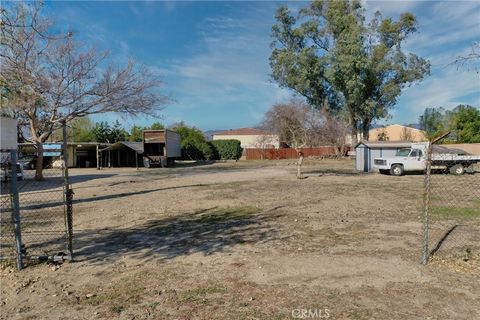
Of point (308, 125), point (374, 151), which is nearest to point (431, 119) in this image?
point (308, 125)

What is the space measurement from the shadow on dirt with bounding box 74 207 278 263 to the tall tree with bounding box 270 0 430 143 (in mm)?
30030

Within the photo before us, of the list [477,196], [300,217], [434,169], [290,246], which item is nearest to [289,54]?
[434,169]

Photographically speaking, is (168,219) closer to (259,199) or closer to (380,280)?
(259,199)

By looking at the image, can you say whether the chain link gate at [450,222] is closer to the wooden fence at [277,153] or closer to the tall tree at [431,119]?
the wooden fence at [277,153]

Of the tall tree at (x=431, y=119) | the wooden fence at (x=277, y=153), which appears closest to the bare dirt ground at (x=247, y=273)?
the wooden fence at (x=277, y=153)

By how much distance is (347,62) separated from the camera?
1411 inches

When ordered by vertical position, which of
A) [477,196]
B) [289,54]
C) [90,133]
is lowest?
[477,196]

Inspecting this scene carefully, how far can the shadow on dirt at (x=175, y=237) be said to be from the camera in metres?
6.62

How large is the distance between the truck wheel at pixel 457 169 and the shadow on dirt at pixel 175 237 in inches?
682

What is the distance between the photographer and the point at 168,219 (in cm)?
977

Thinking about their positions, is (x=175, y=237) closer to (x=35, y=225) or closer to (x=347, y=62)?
(x=35, y=225)

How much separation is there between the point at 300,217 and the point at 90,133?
163 ft

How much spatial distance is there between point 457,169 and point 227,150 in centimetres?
3458

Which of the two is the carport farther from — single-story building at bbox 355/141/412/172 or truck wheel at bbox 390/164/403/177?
truck wheel at bbox 390/164/403/177
